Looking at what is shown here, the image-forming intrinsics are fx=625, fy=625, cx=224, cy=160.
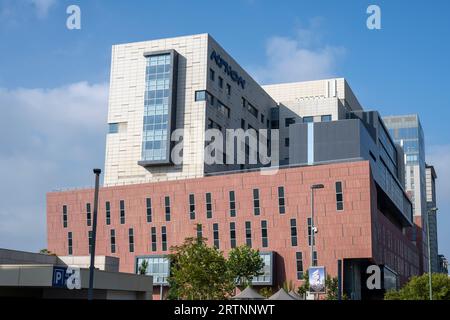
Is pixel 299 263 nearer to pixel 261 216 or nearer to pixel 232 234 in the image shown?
pixel 261 216

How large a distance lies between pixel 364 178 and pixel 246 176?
613 inches

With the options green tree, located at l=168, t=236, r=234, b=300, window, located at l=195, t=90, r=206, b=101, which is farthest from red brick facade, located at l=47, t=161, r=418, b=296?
green tree, located at l=168, t=236, r=234, b=300

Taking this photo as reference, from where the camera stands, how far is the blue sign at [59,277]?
30.7m

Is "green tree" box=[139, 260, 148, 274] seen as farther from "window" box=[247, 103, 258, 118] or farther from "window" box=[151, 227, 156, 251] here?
"window" box=[247, 103, 258, 118]

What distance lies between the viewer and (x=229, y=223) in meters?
83.0

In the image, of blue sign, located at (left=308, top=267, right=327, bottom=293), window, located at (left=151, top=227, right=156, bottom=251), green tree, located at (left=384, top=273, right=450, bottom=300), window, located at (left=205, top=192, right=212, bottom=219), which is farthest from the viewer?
window, located at (left=151, top=227, right=156, bottom=251)

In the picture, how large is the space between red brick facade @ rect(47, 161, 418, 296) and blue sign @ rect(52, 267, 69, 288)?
163 feet

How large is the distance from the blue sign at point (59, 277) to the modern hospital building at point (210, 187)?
4582cm

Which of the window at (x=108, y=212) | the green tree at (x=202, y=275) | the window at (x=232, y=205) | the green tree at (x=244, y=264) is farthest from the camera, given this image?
the window at (x=108, y=212)

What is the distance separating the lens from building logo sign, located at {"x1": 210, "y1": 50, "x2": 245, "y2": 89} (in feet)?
307

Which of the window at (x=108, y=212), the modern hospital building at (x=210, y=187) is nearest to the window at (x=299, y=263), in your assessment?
the modern hospital building at (x=210, y=187)

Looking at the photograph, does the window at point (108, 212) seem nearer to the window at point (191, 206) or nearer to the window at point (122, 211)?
the window at point (122, 211)
